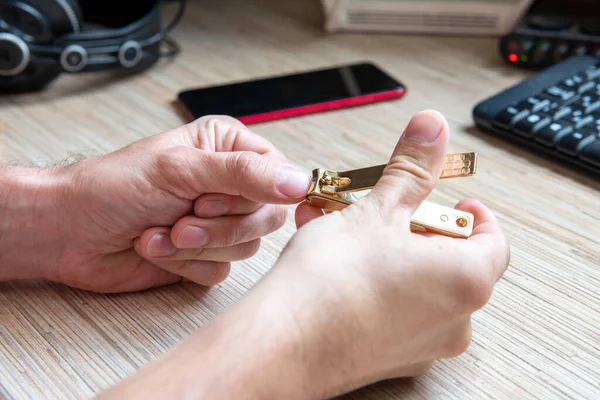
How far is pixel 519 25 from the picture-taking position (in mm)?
852

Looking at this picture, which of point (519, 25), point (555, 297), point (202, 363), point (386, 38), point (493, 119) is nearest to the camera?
point (202, 363)

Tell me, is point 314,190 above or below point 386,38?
above

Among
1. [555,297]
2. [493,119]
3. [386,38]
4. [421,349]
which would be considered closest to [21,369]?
[421,349]

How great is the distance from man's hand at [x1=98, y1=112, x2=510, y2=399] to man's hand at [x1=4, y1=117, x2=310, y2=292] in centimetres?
11

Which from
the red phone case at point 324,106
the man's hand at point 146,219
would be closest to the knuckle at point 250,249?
the man's hand at point 146,219

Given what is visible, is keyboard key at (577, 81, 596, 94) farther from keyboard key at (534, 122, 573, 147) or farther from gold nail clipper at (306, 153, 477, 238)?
gold nail clipper at (306, 153, 477, 238)

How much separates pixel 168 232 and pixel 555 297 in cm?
30

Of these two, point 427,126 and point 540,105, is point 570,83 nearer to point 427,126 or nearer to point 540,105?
point 540,105

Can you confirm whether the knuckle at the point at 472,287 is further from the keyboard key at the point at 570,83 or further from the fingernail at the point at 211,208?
the keyboard key at the point at 570,83

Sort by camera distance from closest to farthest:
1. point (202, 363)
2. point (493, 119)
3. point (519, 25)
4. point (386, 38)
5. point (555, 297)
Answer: point (202, 363) → point (555, 297) → point (493, 119) → point (519, 25) → point (386, 38)

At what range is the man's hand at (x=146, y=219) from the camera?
0.50 m

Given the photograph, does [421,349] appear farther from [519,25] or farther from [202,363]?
[519,25]

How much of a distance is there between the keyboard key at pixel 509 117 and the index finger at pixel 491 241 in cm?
26

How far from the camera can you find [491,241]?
0.43m
